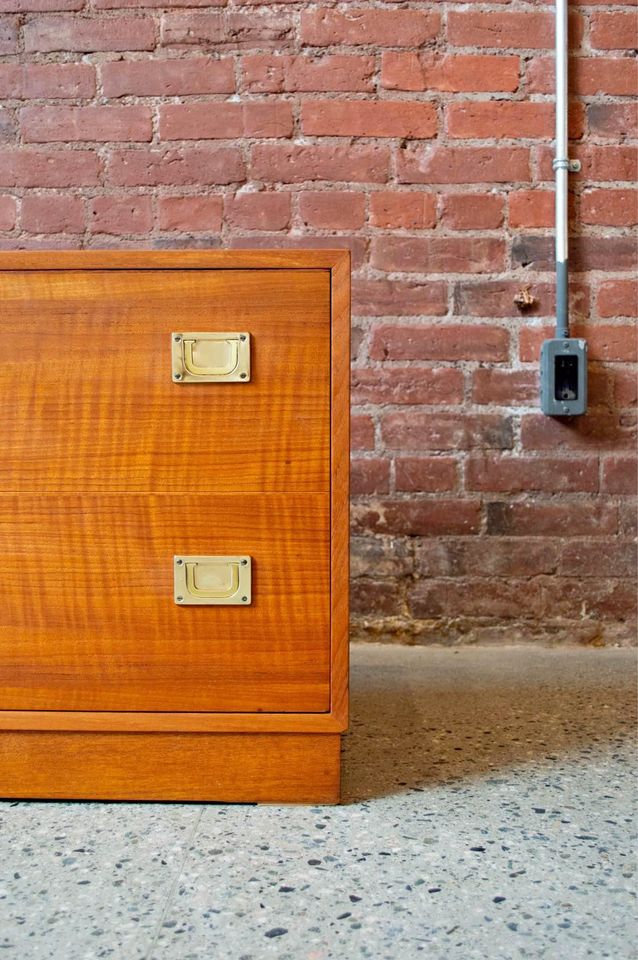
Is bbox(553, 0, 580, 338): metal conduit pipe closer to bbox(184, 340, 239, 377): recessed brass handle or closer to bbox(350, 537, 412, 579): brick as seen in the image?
bbox(350, 537, 412, 579): brick

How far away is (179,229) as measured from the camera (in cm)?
152

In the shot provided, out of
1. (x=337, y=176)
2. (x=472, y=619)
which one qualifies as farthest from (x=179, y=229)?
(x=472, y=619)

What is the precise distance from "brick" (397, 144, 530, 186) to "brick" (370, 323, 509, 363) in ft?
0.99

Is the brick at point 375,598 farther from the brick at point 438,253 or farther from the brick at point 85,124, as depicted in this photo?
the brick at point 85,124

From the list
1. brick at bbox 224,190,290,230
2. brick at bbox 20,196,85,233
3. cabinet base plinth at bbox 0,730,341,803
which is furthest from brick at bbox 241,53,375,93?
cabinet base plinth at bbox 0,730,341,803

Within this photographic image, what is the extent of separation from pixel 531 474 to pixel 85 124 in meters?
1.19

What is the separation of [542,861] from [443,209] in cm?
122

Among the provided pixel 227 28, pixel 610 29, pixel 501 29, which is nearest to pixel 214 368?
pixel 227 28

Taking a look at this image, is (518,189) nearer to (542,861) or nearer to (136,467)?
(136,467)

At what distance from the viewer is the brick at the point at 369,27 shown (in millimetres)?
1492

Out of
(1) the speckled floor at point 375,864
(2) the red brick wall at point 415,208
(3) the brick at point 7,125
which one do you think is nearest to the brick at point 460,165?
(2) the red brick wall at point 415,208

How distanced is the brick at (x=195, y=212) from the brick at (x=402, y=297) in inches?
12.7

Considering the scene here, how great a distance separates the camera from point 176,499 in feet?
2.93

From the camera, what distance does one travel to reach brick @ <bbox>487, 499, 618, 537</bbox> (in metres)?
1.52
